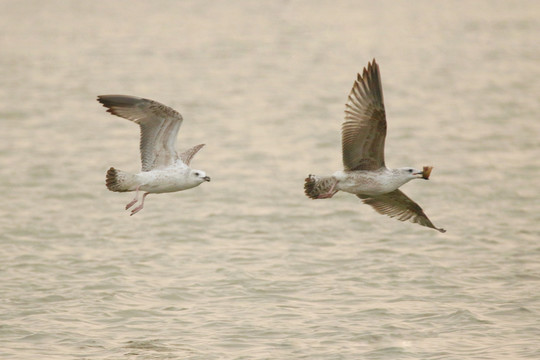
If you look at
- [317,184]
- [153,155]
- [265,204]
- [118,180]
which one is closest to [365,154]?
[317,184]

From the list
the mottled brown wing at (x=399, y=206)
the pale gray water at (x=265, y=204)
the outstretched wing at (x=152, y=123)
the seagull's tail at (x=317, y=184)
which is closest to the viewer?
the outstretched wing at (x=152, y=123)

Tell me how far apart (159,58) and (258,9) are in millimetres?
8483

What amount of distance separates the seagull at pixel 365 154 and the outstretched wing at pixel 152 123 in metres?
1.58

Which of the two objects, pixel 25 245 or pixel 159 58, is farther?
pixel 159 58

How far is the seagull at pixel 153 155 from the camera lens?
1145 centimetres

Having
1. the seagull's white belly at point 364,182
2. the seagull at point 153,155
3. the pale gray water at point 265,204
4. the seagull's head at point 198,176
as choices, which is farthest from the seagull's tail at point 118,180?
the seagull's white belly at point 364,182

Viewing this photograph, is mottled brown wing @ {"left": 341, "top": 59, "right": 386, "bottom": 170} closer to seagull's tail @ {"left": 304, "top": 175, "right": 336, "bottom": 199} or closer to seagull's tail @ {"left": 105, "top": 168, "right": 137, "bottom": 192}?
seagull's tail @ {"left": 304, "top": 175, "right": 336, "bottom": 199}

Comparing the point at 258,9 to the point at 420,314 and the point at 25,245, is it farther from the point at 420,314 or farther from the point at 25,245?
the point at 420,314

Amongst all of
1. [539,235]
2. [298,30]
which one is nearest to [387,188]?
[539,235]

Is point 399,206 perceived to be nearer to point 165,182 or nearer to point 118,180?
point 165,182

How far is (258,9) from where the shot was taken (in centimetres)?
3953

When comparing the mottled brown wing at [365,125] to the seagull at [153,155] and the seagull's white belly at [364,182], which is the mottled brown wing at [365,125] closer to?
the seagull's white belly at [364,182]

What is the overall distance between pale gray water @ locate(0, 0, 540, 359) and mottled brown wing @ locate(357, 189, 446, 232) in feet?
4.33

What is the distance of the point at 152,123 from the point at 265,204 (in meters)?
6.99
